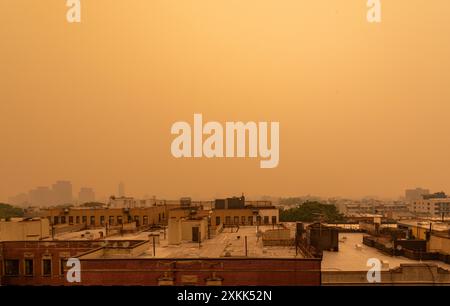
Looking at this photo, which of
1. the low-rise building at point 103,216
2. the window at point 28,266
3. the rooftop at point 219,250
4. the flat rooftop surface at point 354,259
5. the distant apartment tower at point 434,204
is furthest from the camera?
the distant apartment tower at point 434,204

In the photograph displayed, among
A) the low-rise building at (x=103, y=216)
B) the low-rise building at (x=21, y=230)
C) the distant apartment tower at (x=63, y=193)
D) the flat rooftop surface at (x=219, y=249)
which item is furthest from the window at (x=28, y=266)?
the distant apartment tower at (x=63, y=193)

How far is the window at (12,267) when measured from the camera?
21953 mm

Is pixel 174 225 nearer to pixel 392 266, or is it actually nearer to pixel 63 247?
pixel 63 247

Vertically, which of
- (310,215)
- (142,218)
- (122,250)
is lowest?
(310,215)

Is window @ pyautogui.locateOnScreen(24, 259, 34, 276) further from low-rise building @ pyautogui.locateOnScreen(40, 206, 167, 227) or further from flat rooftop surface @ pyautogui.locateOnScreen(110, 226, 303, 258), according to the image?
low-rise building @ pyautogui.locateOnScreen(40, 206, 167, 227)

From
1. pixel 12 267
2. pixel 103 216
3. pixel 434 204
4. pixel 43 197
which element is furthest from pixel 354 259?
pixel 43 197

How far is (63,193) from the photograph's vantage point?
297 ft

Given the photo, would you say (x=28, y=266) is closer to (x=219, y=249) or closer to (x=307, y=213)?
(x=219, y=249)

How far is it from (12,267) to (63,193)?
74601mm

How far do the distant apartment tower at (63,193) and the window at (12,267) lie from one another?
69637 millimetres

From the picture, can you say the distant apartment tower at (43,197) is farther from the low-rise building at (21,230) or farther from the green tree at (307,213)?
the low-rise building at (21,230)

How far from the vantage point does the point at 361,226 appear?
26.3 m
